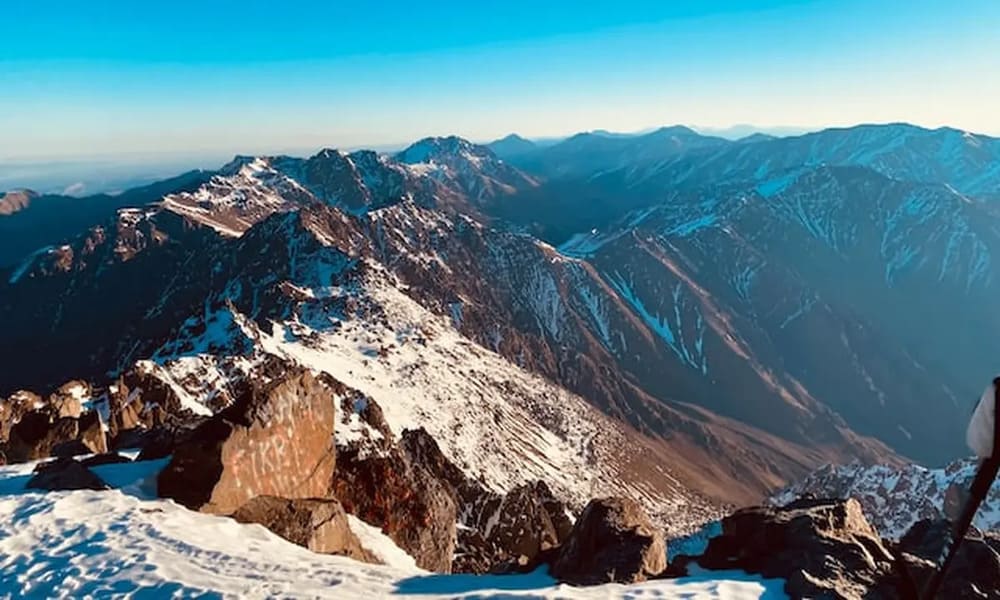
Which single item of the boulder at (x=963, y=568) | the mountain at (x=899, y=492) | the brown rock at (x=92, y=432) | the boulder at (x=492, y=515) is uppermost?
the boulder at (x=963, y=568)

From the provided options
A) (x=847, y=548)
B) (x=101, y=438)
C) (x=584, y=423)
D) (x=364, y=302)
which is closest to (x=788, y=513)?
(x=847, y=548)

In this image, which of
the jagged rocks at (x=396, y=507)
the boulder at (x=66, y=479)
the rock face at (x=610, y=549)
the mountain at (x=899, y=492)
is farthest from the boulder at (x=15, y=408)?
the mountain at (x=899, y=492)

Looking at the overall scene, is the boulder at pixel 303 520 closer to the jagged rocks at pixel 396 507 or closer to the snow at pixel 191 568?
the snow at pixel 191 568

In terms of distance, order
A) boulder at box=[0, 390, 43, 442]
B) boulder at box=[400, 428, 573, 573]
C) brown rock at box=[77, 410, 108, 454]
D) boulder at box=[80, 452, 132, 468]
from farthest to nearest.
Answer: boulder at box=[400, 428, 573, 573], boulder at box=[0, 390, 43, 442], brown rock at box=[77, 410, 108, 454], boulder at box=[80, 452, 132, 468]

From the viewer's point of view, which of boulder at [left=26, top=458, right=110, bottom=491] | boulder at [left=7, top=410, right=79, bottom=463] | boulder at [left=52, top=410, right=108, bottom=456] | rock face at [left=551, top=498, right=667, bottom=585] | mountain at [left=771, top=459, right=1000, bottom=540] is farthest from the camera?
mountain at [left=771, top=459, right=1000, bottom=540]

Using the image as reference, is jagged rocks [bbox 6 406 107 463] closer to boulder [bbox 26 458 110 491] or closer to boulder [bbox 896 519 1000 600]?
boulder [bbox 26 458 110 491]

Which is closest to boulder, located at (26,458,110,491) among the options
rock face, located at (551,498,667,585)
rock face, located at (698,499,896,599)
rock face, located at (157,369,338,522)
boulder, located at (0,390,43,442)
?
rock face, located at (157,369,338,522)
